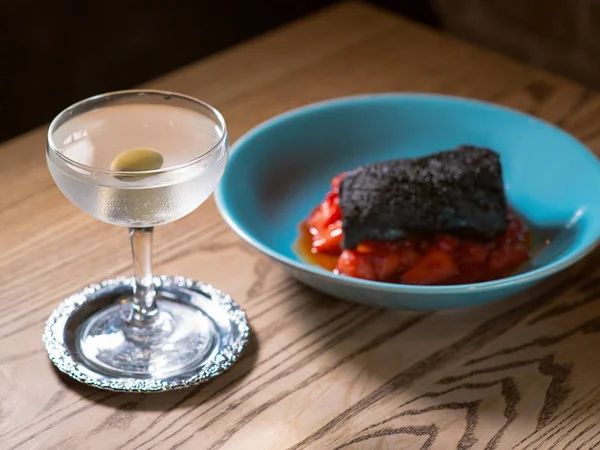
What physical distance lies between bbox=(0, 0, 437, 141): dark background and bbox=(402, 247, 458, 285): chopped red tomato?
5.15 feet

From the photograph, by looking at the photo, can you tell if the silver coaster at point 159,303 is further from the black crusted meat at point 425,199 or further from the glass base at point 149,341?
the black crusted meat at point 425,199

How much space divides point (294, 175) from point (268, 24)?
5.31 ft

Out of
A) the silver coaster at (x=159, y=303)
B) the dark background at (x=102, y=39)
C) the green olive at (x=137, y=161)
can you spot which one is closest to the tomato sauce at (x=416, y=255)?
the silver coaster at (x=159, y=303)

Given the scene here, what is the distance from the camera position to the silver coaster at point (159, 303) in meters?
0.85

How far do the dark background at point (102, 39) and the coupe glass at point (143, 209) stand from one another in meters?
1.46

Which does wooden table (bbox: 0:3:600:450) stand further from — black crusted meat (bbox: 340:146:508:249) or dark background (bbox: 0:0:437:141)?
dark background (bbox: 0:0:437:141)

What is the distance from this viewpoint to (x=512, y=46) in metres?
2.49

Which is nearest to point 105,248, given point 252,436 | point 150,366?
point 150,366

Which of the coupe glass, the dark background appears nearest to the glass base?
the coupe glass

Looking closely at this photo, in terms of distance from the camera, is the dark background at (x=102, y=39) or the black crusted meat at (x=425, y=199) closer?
the black crusted meat at (x=425, y=199)

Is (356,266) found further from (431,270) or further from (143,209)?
(143,209)

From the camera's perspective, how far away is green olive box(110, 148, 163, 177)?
2.76 feet

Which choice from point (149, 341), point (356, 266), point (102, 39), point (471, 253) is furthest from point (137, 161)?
point (102, 39)

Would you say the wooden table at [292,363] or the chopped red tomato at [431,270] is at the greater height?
→ the chopped red tomato at [431,270]
